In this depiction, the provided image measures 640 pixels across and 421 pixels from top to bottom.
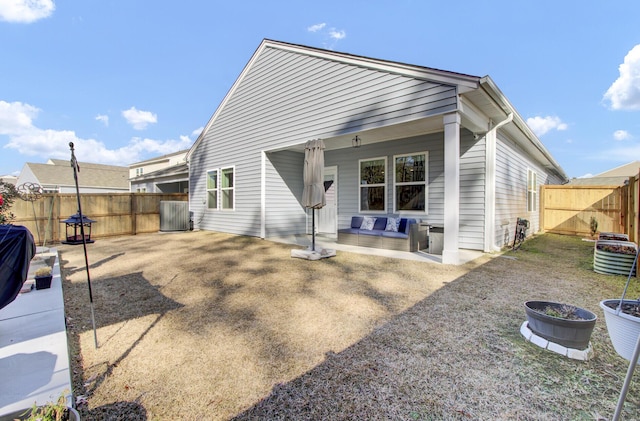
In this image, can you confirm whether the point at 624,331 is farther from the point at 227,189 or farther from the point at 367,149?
the point at 227,189

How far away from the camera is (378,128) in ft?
20.6

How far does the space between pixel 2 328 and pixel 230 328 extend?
211 cm

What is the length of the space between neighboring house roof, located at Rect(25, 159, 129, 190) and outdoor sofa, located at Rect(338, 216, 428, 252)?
26.5 meters

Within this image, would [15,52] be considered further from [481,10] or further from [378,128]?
[481,10]

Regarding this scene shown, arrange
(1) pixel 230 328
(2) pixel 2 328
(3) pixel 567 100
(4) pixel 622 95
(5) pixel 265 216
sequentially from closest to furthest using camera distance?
(2) pixel 2 328, (1) pixel 230 328, (5) pixel 265 216, (3) pixel 567 100, (4) pixel 622 95

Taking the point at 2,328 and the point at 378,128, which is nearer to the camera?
the point at 2,328

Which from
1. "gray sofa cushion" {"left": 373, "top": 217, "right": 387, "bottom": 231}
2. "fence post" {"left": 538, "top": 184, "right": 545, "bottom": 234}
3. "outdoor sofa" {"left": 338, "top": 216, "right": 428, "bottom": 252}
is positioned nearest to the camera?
"outdoor sofa" {"left": 338, "top": 216, "right": 428, "bottom": 252}

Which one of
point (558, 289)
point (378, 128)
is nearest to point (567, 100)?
point (378, 128)

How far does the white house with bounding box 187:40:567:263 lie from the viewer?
5543 mm

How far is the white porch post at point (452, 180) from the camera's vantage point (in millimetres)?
5152

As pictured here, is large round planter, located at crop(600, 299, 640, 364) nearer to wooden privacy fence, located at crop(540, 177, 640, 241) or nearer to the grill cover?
the grill cover

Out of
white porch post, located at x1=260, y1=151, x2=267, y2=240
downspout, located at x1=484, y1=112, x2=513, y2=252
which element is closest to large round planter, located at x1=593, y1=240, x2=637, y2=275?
downspout, located at x1=484, y1=112, x2=513, y2=252

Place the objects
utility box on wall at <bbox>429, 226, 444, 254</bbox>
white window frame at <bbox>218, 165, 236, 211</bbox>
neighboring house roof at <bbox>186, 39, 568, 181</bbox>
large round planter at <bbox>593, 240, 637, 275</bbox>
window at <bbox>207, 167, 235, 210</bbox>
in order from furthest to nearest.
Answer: window at <bbox>207, 167, 235, 210</bbox>
white window frame at <bbox>218, 165, 236, 211</bbox>
utility box on wall at <bbox>429, 226, 444, 254</bbox>
neighboring house roof at <bbox>186, 39, 568, 181</bbox>
large round planter at <bbox>593, 240, 637, 275</bbox>

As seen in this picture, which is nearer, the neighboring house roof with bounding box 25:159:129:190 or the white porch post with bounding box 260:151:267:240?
the white porch post with bounding box 260:151:267:240
